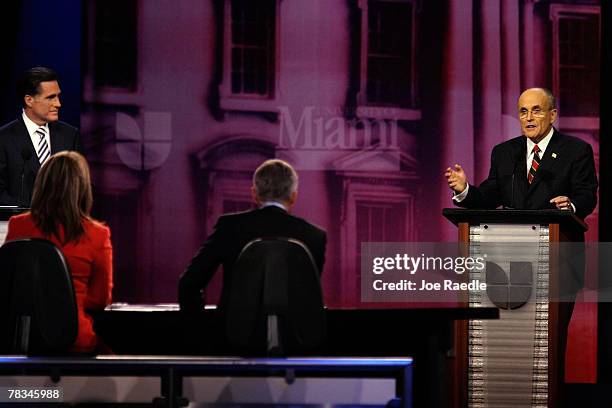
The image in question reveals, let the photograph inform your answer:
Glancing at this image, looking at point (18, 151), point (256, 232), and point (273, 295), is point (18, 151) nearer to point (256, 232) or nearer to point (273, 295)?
point (256, 232)

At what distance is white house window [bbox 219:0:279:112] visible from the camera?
6.60 metres

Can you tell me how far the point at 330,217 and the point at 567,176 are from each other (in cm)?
227

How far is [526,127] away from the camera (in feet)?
15.6

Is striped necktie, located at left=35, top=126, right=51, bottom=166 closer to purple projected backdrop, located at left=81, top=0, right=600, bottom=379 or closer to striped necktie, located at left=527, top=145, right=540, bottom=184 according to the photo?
purple projected backdrop, located at left=81, top=0, right=600, bottom=379

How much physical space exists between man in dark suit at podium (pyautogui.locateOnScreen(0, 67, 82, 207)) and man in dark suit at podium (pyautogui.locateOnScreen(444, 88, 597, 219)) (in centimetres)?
194

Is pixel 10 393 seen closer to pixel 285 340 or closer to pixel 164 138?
pixel 285 340

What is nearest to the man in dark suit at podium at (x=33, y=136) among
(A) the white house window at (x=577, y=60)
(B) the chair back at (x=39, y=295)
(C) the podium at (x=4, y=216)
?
(C) the podium at (x=4, y=216)

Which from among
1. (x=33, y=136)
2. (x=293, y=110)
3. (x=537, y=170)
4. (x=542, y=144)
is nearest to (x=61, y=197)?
(x=33, y=136)

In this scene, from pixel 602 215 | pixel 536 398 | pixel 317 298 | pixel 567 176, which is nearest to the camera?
pixel 317 298

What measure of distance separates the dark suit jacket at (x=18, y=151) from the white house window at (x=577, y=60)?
10.1 feet

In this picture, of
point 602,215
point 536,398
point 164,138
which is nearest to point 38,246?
point 536,398

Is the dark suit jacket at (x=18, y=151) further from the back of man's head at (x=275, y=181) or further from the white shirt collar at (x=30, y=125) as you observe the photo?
the back of man's head at (x=275, y=181)

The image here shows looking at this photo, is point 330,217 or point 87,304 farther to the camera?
point 330,217

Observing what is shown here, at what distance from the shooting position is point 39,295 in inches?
121
